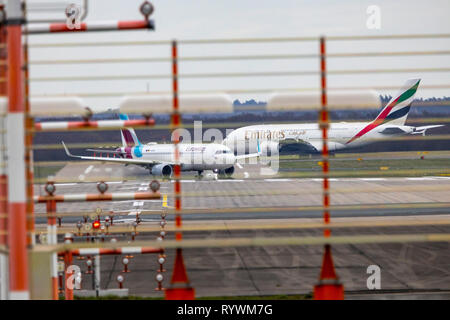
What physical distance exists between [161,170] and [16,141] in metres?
33.6

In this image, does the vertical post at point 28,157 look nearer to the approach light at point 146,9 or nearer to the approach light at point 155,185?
the approach light at point 146,9

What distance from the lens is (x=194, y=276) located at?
13.5m

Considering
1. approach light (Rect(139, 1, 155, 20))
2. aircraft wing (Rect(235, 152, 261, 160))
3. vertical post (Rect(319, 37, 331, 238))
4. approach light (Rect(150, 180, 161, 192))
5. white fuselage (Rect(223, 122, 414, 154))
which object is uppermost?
approach light (Rect(139, 1, 155, 20))

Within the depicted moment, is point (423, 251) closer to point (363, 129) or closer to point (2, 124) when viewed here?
point (2, 124)

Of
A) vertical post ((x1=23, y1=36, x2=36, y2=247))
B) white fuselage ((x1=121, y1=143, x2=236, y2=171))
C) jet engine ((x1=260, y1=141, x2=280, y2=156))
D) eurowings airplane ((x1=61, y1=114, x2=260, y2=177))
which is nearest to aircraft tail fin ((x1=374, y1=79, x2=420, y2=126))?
vertical post ((x1=23, y1=36, x2=36, y2=247))

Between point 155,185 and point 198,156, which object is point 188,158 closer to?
point 198,156

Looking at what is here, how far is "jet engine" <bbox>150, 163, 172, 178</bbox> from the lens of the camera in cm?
3703

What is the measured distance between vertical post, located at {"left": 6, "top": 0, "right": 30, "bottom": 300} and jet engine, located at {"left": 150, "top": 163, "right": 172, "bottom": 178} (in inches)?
1310

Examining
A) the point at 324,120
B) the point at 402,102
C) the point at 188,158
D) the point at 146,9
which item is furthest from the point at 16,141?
the point at 188,158

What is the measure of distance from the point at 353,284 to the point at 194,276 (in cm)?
306

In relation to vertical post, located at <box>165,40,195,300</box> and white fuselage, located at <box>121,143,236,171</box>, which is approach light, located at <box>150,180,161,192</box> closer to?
vertical post, located at <box>165,40,195,300</box>

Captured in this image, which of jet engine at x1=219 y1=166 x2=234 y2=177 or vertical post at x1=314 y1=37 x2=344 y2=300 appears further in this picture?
jet engine at x1=219 y1=166 x2=234 y2=177
